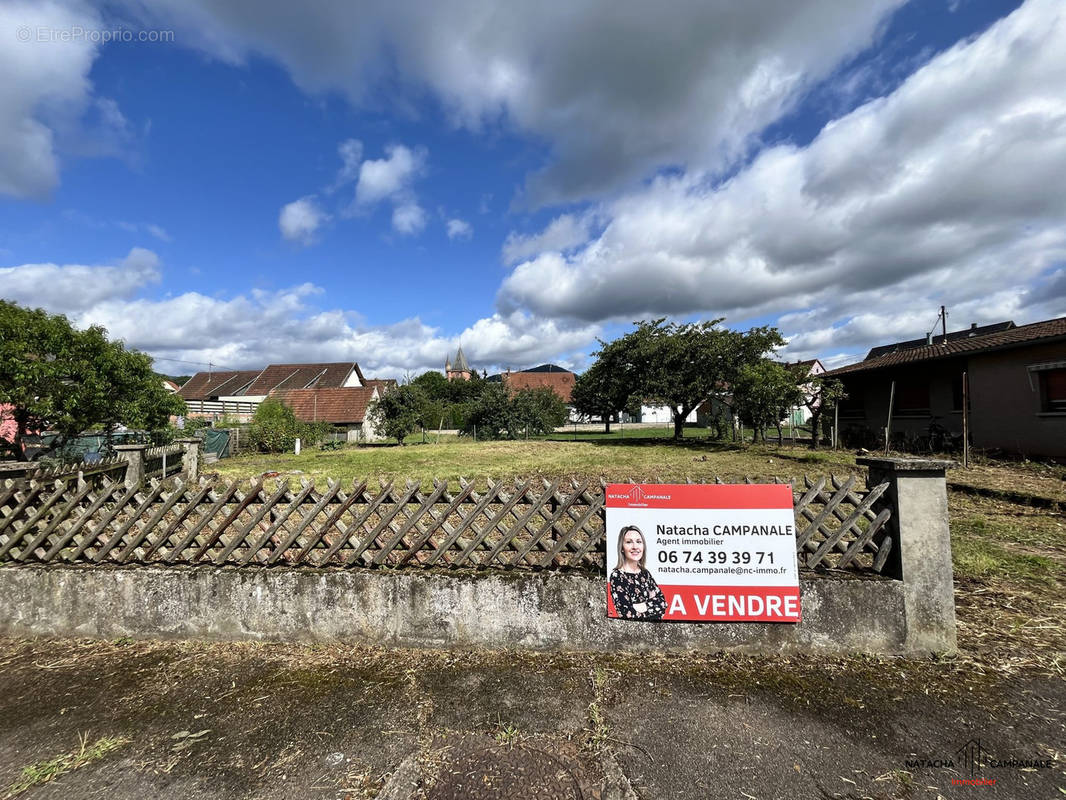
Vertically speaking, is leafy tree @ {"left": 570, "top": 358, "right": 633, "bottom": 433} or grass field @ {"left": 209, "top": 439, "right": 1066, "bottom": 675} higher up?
leafy tree @ {"left": 570, "top": 358, "right": 633, "bottom": 433}

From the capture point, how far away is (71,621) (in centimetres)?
355

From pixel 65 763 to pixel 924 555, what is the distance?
5.21 meters

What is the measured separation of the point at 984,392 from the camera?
545 inches

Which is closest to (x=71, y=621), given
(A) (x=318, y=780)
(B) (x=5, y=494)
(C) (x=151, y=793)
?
(B) (x=5, y=494)

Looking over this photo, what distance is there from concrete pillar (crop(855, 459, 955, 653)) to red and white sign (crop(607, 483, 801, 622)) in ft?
2.47

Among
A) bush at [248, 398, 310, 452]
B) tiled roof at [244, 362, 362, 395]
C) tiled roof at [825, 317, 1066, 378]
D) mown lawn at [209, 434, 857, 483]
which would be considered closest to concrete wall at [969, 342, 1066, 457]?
tiled roof at [825, 317, 1066, 378]

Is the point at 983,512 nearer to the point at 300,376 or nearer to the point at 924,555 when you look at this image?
the point at 924,555

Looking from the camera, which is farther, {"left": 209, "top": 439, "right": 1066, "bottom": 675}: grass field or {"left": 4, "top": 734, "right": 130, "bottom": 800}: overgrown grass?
{"left": 209, "top": 439, "right": 1066, "bottom": 675}: grass field

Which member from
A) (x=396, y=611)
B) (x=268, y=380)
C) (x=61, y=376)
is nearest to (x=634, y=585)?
(x=396, y=611)

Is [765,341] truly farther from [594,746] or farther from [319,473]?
[594,746]

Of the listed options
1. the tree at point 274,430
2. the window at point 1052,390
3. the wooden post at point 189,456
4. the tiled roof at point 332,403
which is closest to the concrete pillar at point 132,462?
the wooden post at point 189,456

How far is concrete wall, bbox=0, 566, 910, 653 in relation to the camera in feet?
10.5

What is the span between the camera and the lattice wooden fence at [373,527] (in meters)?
3.31

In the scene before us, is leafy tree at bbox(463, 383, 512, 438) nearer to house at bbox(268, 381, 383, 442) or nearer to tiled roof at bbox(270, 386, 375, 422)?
house at bbox(268, 381, 383, 442)
